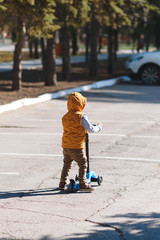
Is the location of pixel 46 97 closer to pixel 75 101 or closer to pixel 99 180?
pixel 99 180

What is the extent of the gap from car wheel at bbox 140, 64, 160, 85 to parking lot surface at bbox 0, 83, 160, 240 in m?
8.73

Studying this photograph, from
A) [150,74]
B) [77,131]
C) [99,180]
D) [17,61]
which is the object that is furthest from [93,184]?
[150,74]

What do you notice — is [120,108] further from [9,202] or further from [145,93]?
[9,202]

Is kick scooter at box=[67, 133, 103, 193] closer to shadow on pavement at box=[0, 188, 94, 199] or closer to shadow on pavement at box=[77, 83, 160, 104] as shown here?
shadow on pavement at box=[0, 188, 94, 199]

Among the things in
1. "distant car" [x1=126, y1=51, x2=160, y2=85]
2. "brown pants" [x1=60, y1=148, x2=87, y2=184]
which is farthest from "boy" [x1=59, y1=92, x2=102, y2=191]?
"distant car" [x1=126, y1=51, x2=160, y2=85]

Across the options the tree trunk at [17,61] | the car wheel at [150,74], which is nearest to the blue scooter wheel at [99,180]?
the tree trunk at [17,61]

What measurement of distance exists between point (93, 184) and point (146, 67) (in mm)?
16148

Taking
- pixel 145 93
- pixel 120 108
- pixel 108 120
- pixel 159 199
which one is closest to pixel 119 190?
pixel 159 199

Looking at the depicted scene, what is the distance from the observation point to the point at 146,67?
23.3 meters

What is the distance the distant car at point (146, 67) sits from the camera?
75.6 feet

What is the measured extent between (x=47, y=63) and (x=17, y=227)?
1601 cm

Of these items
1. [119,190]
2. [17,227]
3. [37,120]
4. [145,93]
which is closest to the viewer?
[17,227]

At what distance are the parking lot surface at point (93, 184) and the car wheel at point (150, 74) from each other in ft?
28.6

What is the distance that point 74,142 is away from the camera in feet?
23.4
